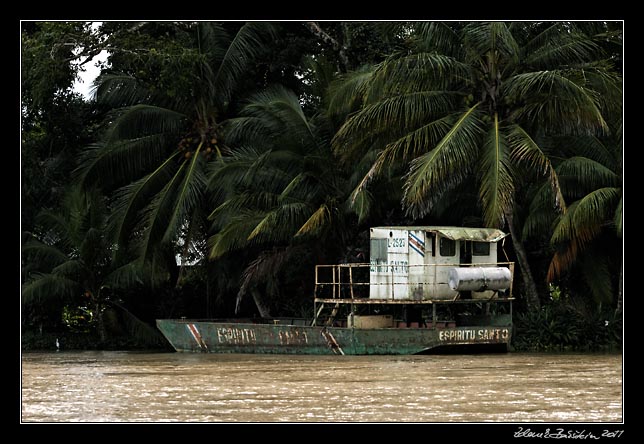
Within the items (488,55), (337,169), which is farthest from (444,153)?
(337,169)

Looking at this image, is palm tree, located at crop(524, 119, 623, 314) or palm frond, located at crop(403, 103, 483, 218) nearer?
palm frond, located at crop(403, 103, 483, 218)

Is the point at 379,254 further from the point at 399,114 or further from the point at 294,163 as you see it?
the point at 294,163

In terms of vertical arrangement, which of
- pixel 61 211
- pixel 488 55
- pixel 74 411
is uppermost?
pixel 488 55

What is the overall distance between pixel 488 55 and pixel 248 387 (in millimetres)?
9508

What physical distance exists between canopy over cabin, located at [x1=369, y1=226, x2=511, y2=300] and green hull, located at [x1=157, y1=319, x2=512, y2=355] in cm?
90

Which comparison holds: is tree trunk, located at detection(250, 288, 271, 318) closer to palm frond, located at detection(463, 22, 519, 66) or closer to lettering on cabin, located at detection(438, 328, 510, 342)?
lettering on cabin, located at detection(438, 328, 510, 342)

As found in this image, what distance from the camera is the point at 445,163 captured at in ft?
79.3

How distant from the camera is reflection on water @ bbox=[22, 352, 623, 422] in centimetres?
1609

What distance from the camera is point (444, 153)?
24.1 meters

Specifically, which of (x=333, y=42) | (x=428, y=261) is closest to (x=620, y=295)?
(x=428, y=261)

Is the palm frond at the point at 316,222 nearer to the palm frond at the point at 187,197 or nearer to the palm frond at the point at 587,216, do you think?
the palm frond at the point at 187,197

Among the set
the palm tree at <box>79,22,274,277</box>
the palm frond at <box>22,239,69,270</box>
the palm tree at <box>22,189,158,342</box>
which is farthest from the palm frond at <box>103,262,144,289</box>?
the palm frond at <box>22,239,69,270</box>

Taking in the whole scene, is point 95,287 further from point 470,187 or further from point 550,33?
point 550,33

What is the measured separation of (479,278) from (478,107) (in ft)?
11.6
